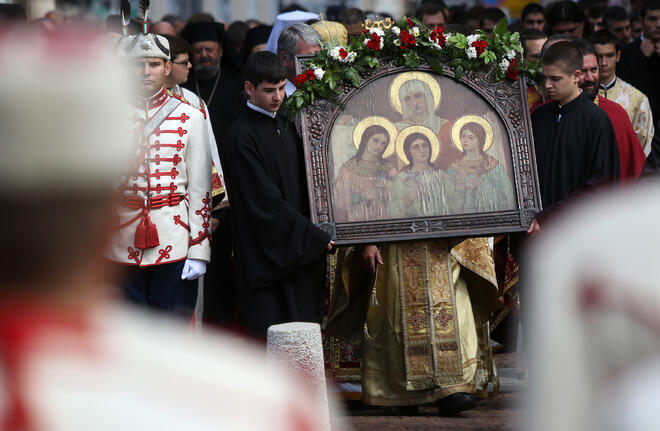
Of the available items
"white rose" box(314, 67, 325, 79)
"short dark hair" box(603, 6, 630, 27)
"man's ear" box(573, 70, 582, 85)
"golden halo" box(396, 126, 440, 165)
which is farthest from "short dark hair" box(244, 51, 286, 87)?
"short dark hair" box(603, 6, 630, 27)

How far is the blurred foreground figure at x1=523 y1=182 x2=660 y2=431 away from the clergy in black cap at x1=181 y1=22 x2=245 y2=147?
6934 mm

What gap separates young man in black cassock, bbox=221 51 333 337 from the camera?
19.4 ft

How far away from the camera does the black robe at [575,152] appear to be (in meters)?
6.04

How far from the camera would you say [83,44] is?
1.10m

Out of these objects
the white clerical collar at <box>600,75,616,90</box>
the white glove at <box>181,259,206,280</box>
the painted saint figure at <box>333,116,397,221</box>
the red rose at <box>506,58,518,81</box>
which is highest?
the white clerical collar at <box>600,75,616,90</box>

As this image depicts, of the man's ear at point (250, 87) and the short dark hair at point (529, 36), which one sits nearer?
the man's ear at point (250, 87)

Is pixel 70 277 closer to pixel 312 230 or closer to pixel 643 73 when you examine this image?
pixel 312 230

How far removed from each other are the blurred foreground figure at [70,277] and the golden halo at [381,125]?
15.6 ft

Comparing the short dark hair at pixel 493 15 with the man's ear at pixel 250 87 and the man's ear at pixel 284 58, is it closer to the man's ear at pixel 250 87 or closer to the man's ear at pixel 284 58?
the man's ear at pixel 284 58

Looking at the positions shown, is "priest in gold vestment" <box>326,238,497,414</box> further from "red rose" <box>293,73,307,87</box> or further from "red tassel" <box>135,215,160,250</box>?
"red tassel" <box>135,215,160,250</box>

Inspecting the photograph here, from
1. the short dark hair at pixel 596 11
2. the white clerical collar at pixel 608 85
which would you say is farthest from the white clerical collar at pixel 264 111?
the short dark hair at pixel 596 11

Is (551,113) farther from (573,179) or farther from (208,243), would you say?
(208,243)

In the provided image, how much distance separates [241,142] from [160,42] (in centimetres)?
77

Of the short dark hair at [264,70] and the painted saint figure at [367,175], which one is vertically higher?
the short dark hair at [264,70]
